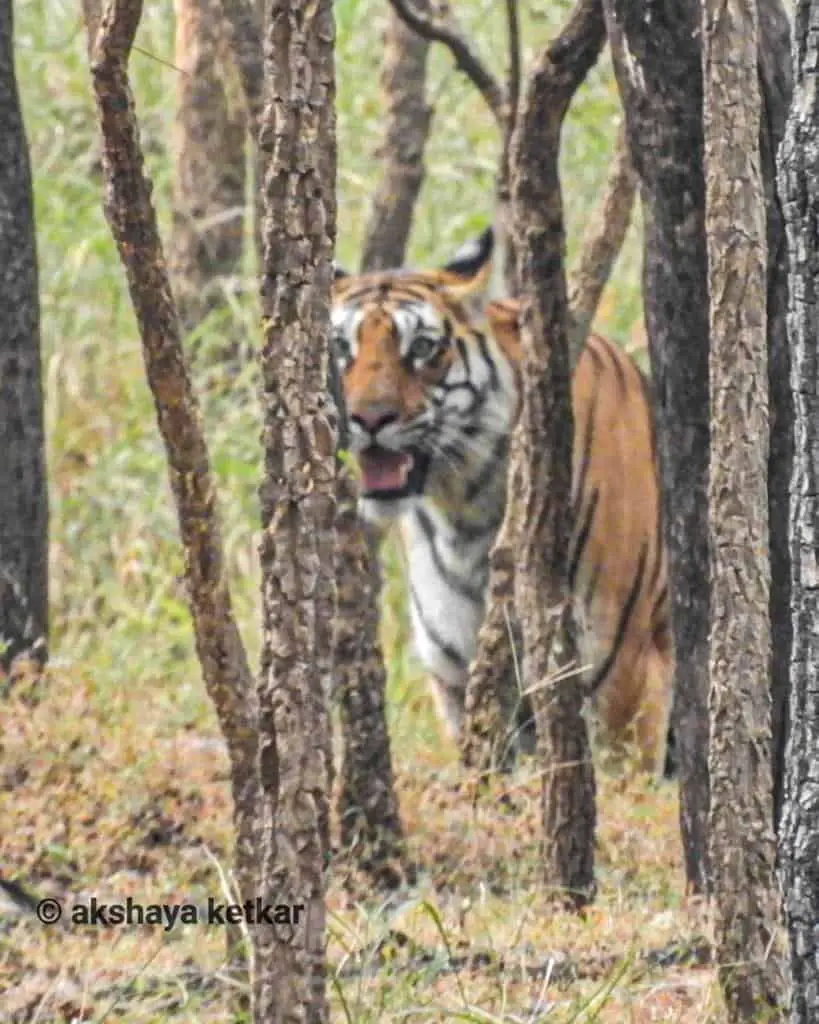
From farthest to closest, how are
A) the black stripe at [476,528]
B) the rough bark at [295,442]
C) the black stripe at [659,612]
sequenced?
the black stripe at [476,528], the black stripe at [659,612], the rough bark at [295,442]

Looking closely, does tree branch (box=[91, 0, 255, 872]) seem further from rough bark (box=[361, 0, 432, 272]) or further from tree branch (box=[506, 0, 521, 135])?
rough bark (box=[361, 0, 432, 272])

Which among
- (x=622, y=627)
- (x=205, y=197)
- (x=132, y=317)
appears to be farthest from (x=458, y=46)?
(x=132, y=317)

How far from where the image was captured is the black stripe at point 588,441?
7.38m

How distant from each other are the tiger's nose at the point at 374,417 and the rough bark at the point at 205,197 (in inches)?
90.5

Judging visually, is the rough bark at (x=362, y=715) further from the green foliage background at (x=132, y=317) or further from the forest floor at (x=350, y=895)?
the green foliage background at (x=132, y=317)

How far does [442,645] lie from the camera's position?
7.50 meters

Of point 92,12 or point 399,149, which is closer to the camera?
point 92,12

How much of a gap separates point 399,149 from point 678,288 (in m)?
4.19

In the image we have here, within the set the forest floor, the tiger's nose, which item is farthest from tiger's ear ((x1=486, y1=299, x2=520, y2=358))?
the forest floor

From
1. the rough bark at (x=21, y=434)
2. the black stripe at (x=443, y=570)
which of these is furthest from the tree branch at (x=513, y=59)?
the black stripe at (x=443, y=570)

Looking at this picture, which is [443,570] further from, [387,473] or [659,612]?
[659,612]

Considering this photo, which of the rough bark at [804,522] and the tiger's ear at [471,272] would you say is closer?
the rough bark at [804,522]

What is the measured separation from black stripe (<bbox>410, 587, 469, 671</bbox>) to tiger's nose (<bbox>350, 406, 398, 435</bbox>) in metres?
0.76

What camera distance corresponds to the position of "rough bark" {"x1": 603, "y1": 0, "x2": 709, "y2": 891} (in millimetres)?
4289
